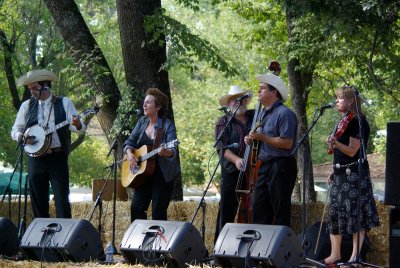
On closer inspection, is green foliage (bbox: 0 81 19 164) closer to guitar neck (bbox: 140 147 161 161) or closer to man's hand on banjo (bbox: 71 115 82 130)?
man's hand on banjo (bbox: 71 115 82 130)

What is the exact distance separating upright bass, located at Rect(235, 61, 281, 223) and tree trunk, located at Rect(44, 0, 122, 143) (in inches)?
167

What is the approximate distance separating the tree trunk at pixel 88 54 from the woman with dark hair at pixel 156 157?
3.45m

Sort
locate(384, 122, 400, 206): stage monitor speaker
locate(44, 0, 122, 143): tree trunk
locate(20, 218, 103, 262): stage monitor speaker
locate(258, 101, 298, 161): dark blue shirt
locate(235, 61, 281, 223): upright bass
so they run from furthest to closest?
locate(44, 0, 122, 143): tree trunk → locate(235, 61, 281, 223): upright bass → locate(258, 101, 298, 161): dark blue shirt → locate(20, 218, 103, 262): stage monitor speaker → locate(384, 122, 400, 206): stage monitor speaker

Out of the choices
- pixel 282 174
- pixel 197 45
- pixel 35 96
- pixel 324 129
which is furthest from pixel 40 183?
pixel 324 129

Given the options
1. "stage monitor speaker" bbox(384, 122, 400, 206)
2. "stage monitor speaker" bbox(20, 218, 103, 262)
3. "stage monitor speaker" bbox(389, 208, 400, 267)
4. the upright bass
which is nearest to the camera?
"stage monitor speaker" bbox(389, 208, 400, 267)

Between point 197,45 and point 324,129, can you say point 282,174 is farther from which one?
point 324,129

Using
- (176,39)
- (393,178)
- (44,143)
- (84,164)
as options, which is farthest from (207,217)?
(84,164)

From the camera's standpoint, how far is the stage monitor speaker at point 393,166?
8305 mm

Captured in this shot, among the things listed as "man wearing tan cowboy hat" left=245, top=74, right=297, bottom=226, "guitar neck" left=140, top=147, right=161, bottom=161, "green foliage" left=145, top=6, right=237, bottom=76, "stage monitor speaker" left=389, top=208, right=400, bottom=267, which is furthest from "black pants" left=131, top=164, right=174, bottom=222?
"green foliage" left=145, top=6, right=237, bottom=76

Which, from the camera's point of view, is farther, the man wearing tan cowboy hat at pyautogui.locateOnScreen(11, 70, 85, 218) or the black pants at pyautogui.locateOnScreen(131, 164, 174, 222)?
the man wearing tan cowboy hat at pyautogui.locateOnScreen(11, 70, 85, 218)

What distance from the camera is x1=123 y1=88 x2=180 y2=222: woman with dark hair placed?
989 centimetres

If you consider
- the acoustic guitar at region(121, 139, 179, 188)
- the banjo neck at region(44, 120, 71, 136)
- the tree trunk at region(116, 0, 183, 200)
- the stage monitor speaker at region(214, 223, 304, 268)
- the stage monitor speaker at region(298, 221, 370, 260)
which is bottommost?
the stage monitor speaker at region(298, 221, 370, 260)

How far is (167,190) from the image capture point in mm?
9930

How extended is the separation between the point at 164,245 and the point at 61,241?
1.09 meters
